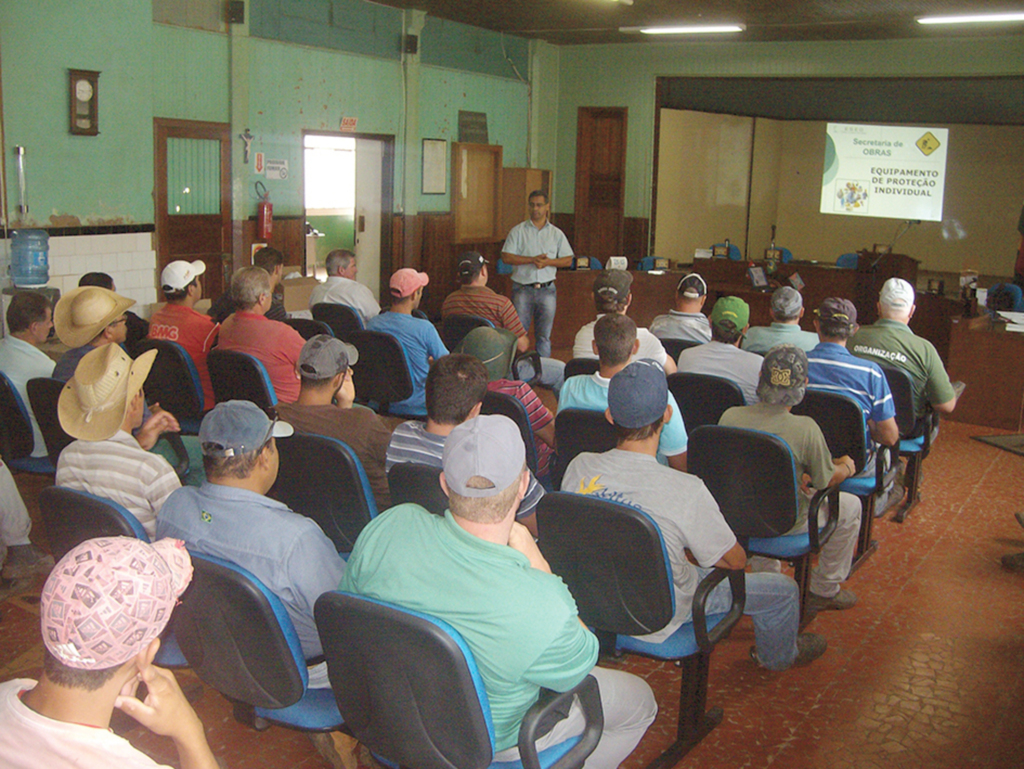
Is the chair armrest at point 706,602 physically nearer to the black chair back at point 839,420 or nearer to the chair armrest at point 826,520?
the chair armrest at point 826,520

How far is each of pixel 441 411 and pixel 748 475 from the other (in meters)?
1.10

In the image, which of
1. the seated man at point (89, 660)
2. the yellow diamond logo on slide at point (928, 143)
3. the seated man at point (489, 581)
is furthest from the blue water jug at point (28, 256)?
the yellow diamond logo on slide at point (928, 143)

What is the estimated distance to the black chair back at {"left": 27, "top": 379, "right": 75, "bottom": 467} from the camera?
3.70 m

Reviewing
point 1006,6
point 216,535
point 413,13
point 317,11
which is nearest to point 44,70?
point 317,11

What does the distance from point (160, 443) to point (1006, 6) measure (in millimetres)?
7803

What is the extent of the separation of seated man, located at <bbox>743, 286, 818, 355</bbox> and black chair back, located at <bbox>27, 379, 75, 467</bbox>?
330 cm

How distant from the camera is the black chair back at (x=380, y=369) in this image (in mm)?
5027

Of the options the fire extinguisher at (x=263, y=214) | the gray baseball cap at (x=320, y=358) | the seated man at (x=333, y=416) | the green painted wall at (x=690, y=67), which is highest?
the green painted wall at (x=690, y=67)

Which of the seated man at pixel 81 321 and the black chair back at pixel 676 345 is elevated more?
the seated man at pixel 81 321

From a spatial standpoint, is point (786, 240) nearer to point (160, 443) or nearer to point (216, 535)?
point (160, 443)

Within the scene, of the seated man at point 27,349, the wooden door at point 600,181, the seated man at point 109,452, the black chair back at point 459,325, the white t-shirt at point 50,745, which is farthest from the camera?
the wooden door at point 600,181

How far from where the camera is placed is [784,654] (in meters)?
3.29

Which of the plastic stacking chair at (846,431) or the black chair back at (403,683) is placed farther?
the plastic stacking chair at (846,431)

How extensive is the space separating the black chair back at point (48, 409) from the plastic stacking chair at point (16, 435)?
0.20m
